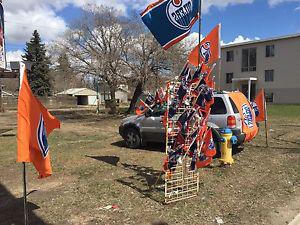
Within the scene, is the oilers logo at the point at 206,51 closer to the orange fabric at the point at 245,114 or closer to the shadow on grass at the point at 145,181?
the orange fabric at the point at 245,114

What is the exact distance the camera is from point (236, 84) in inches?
1806

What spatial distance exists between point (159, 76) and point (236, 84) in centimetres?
2381

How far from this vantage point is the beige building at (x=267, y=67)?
132ft

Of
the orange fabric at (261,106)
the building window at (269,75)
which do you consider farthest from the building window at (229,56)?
the orange fabric at (261,106)

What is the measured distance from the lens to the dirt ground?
17.3 feet

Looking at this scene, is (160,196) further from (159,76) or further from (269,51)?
(269,51)

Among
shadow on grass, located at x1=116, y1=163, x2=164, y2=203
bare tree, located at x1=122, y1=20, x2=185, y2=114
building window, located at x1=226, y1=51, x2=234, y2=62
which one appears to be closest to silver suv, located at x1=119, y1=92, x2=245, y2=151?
shadow on grass, located at x1=116, y1=163, x2=164, y2=203

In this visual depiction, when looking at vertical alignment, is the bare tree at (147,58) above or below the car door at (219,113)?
above

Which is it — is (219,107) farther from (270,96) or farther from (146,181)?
(270,96)

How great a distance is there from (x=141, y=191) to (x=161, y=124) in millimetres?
4148

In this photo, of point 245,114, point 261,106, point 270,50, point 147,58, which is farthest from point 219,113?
point 270,50

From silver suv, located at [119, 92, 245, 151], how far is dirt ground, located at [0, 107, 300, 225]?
0.66 meters

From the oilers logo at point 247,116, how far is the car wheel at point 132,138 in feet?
11.2

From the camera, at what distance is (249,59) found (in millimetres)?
44500
